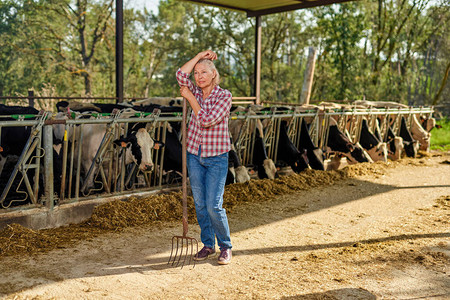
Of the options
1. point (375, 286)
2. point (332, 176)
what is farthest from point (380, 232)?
point (332, 176)

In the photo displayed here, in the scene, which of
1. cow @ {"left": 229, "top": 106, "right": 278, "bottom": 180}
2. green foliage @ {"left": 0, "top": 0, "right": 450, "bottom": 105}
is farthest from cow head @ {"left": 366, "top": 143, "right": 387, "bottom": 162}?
green foliage @ {"left": 0, "top": 0, "right": 450, "bottom": 105}

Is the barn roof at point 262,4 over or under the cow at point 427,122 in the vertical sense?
over

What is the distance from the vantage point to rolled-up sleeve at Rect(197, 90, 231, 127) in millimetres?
3873

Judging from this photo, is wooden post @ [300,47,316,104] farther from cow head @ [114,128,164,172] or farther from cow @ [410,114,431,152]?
cow head @ [114,128,164,172]

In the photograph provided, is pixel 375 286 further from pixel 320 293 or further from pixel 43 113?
pixel 43 113

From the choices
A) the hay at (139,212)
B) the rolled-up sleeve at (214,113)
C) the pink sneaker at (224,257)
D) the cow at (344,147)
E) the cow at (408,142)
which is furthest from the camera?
the cow at (408,142)

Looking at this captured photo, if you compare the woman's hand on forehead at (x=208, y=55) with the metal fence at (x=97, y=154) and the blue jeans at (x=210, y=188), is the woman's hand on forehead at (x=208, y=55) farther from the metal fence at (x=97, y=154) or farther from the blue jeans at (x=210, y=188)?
the metal fence at (x=97, y=154)

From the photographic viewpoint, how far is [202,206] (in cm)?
416

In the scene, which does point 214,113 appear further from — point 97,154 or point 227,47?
point 227,47

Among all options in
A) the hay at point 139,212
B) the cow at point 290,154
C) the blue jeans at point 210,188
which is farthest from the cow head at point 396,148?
the blue jeans at point 210,188

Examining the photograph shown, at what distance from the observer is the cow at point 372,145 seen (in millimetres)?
10219

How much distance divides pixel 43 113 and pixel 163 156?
1.95 metres

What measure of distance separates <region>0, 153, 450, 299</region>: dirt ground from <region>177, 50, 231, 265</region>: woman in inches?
24.4

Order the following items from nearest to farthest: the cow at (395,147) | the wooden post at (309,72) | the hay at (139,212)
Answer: the hay at (139,212)
the cow at (395,147)
the wooden post at (309,72)
